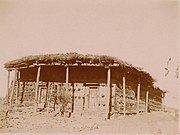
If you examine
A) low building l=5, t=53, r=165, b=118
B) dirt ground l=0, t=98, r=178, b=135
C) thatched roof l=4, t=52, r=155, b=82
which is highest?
thatched roof l=4, t=52, r=155, b=82

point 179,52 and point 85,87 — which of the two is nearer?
point 179,52

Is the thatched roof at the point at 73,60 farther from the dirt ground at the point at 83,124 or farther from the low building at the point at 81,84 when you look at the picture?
the dirt ground at the point at 83,124

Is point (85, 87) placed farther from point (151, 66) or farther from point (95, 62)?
point (151, 66)

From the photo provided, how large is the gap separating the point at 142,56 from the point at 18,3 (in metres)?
1.03

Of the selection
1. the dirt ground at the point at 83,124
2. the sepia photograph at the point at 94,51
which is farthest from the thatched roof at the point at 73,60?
the dirt ground at the point at 83,124

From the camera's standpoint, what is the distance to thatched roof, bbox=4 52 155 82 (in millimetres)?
3055

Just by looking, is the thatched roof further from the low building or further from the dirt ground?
the dirt ground

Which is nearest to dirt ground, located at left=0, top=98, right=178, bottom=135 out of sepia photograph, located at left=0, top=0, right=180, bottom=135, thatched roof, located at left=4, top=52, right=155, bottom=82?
sepia photograph, located at left=0, top=0, right=180, bottom=135

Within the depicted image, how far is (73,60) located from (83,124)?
0.52 m

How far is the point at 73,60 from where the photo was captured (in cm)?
316

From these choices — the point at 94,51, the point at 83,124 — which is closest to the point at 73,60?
the point at 94,51

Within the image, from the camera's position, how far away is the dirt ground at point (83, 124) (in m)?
2.96

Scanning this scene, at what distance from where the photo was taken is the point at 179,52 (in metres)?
3.01

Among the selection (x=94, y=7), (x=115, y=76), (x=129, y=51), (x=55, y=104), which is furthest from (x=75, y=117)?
(x=94, y=7)
